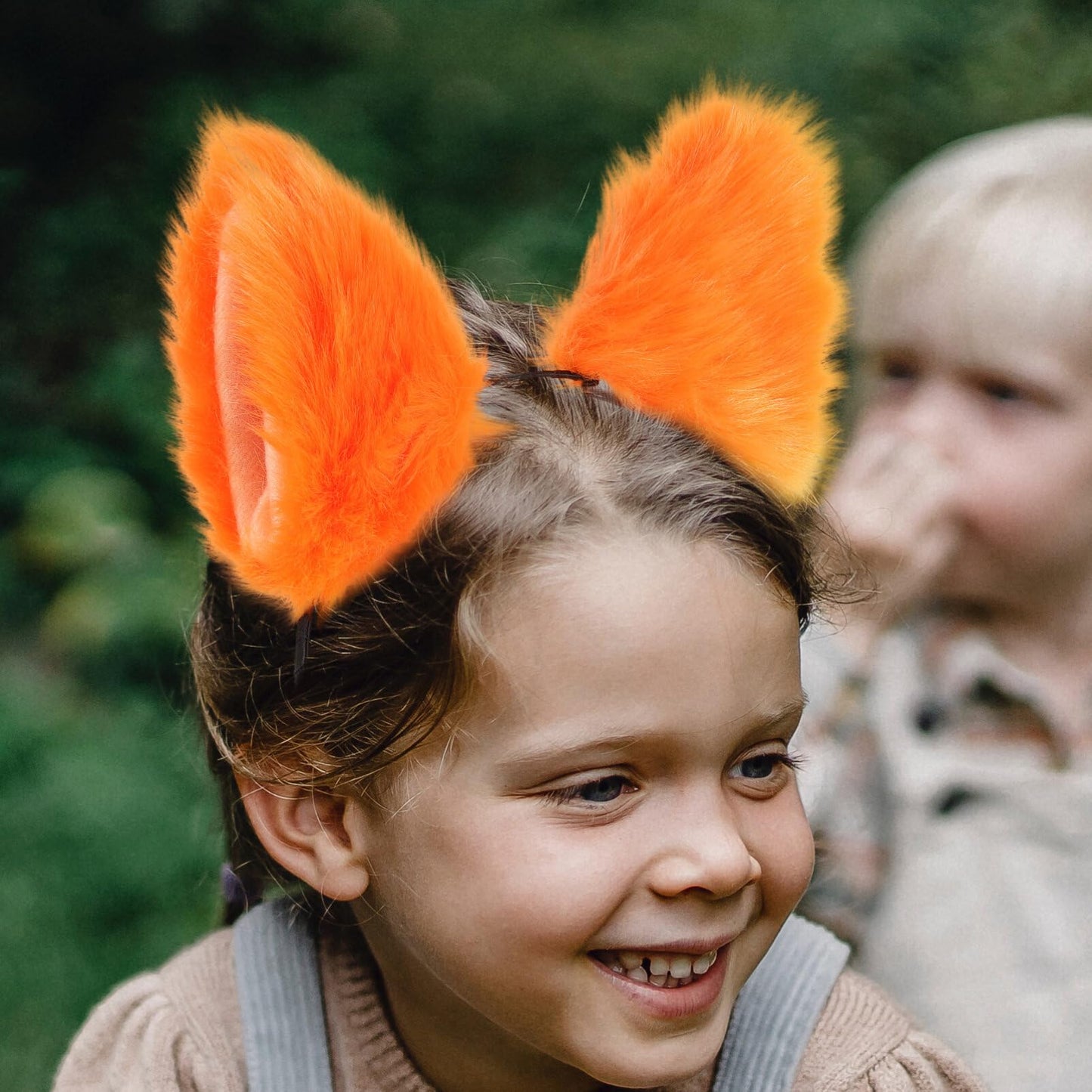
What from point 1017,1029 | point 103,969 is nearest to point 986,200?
point 1017,1029

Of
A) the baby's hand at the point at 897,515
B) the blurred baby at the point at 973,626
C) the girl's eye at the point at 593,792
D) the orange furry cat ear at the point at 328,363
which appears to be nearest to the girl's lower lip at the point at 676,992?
the girl's eye at the point at 593,792

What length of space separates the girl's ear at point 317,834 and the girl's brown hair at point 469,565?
0.02 m

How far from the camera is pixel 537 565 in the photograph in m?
1.10

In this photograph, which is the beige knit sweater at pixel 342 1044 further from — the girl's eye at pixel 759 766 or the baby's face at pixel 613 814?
the girl's eye at pixel 759 766

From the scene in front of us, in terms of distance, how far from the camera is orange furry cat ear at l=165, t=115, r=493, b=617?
1.06 meters

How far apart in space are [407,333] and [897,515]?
0.98 metres

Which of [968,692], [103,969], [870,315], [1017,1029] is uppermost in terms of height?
[870,315]

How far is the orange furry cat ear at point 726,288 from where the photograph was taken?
1.18 metres

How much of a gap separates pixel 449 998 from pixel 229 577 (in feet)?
1.45

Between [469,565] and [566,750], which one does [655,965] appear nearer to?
[566,750]

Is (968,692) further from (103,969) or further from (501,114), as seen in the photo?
(501,114)

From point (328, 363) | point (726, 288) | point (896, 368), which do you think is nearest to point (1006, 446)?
point (896, 368)

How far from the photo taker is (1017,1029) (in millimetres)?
1698

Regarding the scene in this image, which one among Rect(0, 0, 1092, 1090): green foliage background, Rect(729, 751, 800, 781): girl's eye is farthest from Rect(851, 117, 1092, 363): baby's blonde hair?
Rect(729, 751, 800, 781): girl's eye
